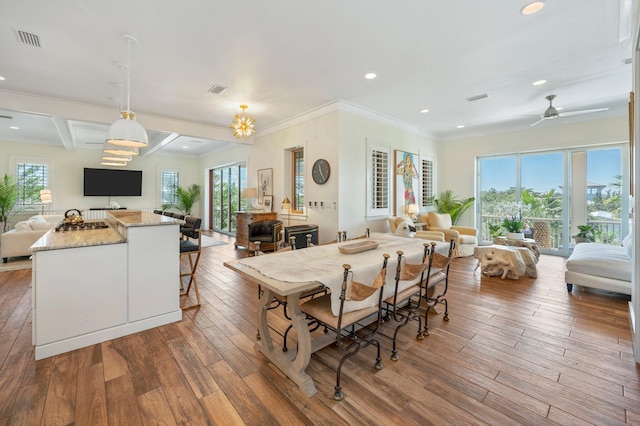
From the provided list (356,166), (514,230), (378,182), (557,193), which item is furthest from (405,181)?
(557,193)

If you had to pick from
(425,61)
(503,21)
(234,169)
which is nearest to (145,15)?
(425,61)

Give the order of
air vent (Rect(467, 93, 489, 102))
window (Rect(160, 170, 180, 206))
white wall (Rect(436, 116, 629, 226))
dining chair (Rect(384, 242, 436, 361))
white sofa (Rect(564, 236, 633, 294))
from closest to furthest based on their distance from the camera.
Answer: dining chair (Rect(384, 242, 436, 361)) → white sofa (Rect(564, 236, 633, 294)) → air vent (Rect(467, 93, 489, 102)) → white wall (Rect(436, 116, 629, 226)) → window (Rect(160, 170, 180, 206))

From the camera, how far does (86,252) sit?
2336 millimetres

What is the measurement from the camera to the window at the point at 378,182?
549 cm

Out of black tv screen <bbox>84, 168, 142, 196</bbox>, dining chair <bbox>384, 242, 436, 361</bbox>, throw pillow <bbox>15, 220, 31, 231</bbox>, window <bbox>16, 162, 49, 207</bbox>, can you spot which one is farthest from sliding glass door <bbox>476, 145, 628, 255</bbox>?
window <bbox>16, 162, 49, 207</bbox>

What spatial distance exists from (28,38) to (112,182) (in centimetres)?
738

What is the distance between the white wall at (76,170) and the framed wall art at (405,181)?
28.3ft

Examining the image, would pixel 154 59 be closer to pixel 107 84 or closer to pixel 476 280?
pixel 107 84

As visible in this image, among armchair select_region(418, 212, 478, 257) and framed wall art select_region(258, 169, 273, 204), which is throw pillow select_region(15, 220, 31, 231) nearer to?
framed wall art select_region(258, 169, 273, 204)

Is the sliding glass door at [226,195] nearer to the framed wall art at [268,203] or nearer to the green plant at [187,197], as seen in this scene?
the green plant at [187,197]

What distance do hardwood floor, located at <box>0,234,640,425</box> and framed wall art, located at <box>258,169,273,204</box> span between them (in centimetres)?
401

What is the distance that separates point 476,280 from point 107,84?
21.0 feet

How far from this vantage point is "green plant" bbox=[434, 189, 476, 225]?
6908mm

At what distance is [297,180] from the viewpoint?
20.2 ft
